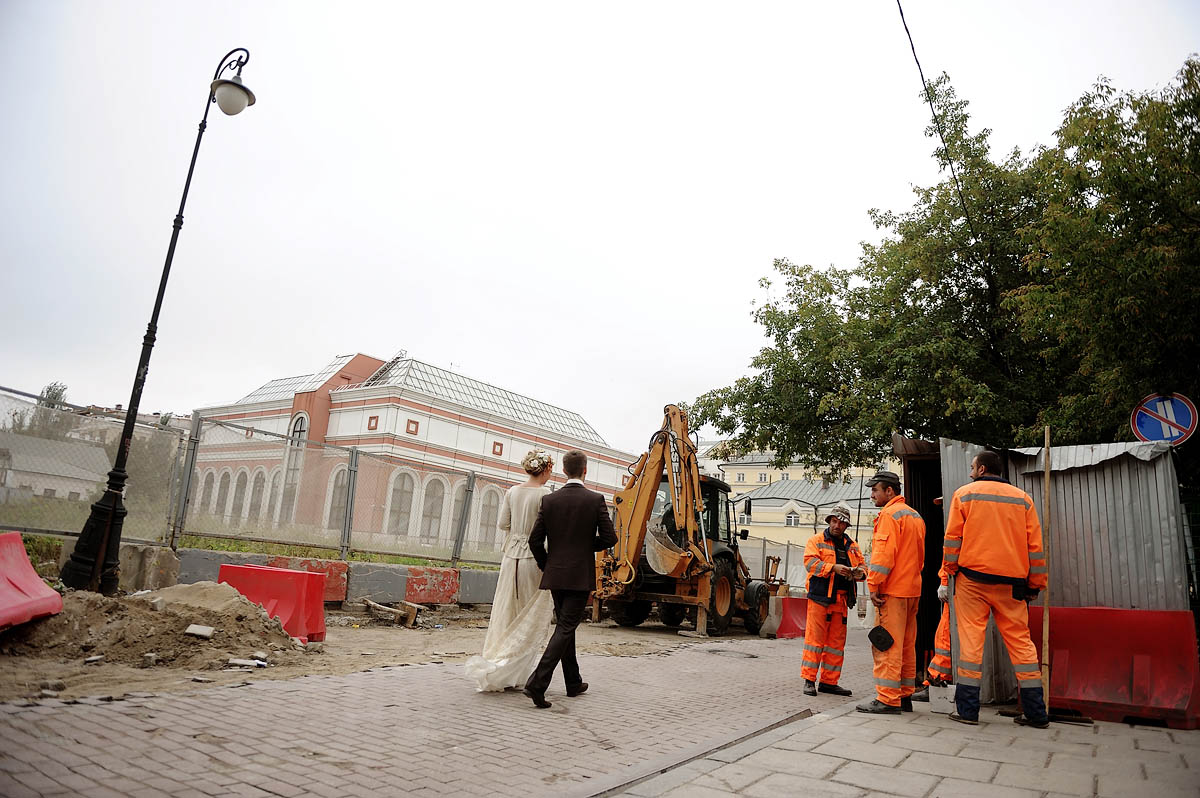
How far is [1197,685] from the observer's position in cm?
542

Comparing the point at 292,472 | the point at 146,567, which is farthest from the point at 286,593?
the point at 292,472

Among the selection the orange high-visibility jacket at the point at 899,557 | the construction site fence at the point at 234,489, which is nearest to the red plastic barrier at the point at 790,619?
the construction site fence at the point at 234,489

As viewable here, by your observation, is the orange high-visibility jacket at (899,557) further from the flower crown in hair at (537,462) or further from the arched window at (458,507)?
the arched window at (458,507)

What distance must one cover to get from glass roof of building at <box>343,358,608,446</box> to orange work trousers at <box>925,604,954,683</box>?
35.1 metres

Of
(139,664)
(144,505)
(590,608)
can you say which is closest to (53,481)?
(144,505)

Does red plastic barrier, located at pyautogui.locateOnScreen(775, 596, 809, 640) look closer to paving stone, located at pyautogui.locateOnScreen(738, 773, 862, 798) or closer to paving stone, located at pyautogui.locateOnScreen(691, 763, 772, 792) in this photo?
paving stone, located at pyautogui.locateOnScreen(691, 763, 772, 792)

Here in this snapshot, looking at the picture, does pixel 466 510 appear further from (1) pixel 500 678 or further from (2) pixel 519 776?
(2) pixel 519 776

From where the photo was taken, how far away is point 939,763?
13.6ft

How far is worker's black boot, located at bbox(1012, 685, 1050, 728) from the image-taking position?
530cm

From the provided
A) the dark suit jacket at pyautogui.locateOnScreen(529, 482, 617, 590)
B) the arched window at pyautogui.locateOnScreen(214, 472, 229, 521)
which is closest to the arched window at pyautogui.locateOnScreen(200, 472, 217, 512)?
the arched window at pyautogui.locateOnScreen(214, 472, 229, 521)

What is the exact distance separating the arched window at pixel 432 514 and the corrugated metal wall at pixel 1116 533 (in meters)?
9.42

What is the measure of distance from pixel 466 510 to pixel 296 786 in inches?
426

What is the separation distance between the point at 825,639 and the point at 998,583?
192 cm

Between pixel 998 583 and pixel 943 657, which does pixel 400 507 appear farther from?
pixel 998 583
